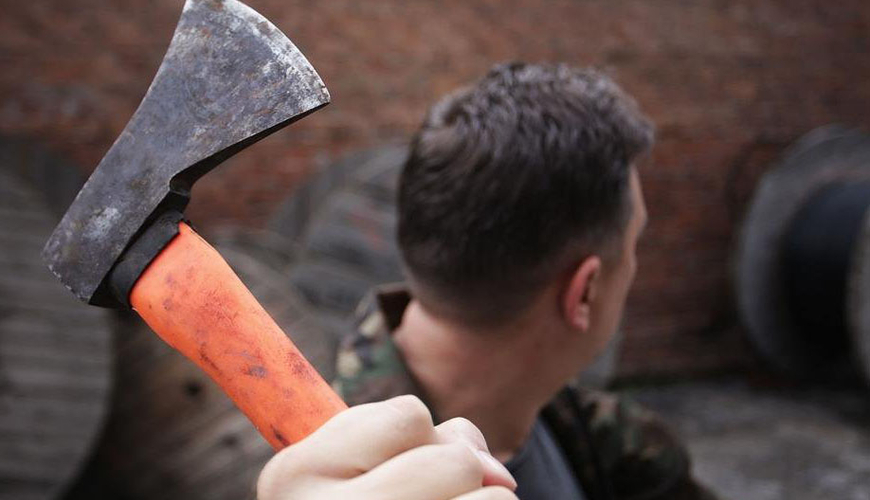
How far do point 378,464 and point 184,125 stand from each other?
503mm

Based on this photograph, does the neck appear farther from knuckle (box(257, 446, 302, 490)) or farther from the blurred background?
the blurred background

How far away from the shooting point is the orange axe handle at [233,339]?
32.7 inches

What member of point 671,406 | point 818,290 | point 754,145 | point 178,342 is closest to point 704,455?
point 671,406

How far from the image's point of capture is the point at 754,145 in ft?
21.1

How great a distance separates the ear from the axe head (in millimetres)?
758

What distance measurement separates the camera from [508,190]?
4.73ft

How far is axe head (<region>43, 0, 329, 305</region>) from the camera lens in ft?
3.08

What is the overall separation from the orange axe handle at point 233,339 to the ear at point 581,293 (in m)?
0.78

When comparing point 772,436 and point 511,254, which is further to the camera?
point 772,436

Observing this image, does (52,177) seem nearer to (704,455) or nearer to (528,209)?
(528,209)

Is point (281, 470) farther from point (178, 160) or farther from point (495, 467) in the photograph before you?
point (178, 160)

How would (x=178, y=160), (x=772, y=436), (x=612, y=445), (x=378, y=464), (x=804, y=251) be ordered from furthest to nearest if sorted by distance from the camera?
(x=804, y=251) → (x=772, y=436) → (x=612, y=445) → (x=178, y=160) → (x=378, y=464)

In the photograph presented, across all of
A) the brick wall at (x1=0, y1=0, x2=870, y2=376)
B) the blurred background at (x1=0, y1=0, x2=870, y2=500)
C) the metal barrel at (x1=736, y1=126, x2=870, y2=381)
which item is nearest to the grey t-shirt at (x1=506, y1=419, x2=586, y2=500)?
the blurred background at (x1=0, y1=0, x2=870, y2=500)

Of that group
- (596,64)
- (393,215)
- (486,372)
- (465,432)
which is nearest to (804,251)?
(596,64)
